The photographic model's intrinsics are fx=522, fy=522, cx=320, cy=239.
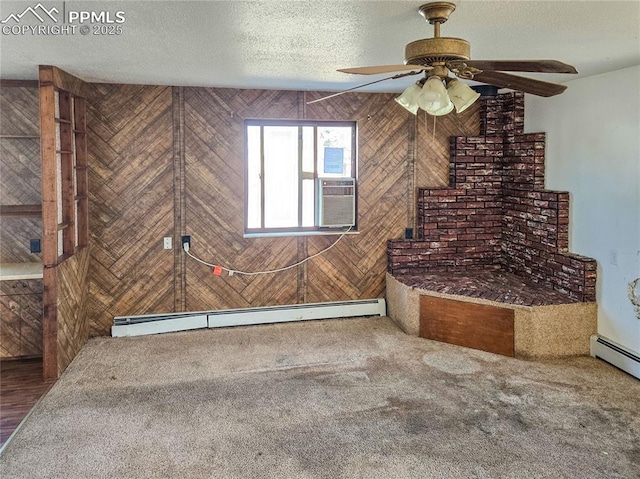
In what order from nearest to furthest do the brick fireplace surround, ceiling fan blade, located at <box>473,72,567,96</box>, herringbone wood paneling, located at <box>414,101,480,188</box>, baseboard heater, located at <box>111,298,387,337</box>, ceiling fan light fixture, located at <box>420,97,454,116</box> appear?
ceiling fan light fixture, located at <box>420,97,454,116</box> < ceiling fan blade, located at <box>473,72,567,96</box> < baseboard heater, located at <box>111,298,387,337</box> < the brick fireplace surround < herringbone wood paneling, located at <box>414,101,480,188</box>

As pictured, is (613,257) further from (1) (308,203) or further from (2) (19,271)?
(2) (19,271)

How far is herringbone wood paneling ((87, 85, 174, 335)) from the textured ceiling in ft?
1.81

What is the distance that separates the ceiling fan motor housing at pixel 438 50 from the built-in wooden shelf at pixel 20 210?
10.8 feet

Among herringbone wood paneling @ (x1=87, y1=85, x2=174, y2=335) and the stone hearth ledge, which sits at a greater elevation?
herringbone wood paneling @ (x1=87, y1=85, x2=174, y2=335)

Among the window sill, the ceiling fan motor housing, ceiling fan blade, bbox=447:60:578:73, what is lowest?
the window sill

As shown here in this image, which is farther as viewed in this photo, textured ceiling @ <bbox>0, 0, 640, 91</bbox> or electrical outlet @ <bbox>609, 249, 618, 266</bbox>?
electrical outlet @ <bbox>609, 249, 618, 266</bbox>

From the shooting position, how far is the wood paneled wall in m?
4.78

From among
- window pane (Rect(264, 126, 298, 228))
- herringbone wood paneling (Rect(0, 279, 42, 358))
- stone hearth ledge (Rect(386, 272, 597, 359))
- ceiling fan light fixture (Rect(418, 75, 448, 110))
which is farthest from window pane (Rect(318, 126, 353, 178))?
ceiling fan light fixture (Rect(418, 75, 448, 110))

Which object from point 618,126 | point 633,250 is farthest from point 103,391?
point 618,126

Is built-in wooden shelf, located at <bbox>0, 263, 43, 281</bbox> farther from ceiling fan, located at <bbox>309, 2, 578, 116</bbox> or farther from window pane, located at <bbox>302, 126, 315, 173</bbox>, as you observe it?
ceiling fan, located at <bbox>309, 2, 578, 116</bbox>

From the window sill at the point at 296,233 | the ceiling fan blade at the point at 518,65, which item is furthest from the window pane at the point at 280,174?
the ceiling fan blade at the point at 518,65

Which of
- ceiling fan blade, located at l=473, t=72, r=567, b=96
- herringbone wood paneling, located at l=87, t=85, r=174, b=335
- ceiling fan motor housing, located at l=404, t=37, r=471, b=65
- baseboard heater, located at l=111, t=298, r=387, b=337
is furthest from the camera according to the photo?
baseboard heater, located at l=111, t=298, r=387, b=337

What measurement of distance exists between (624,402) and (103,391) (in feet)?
11.7

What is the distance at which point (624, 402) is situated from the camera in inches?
137
